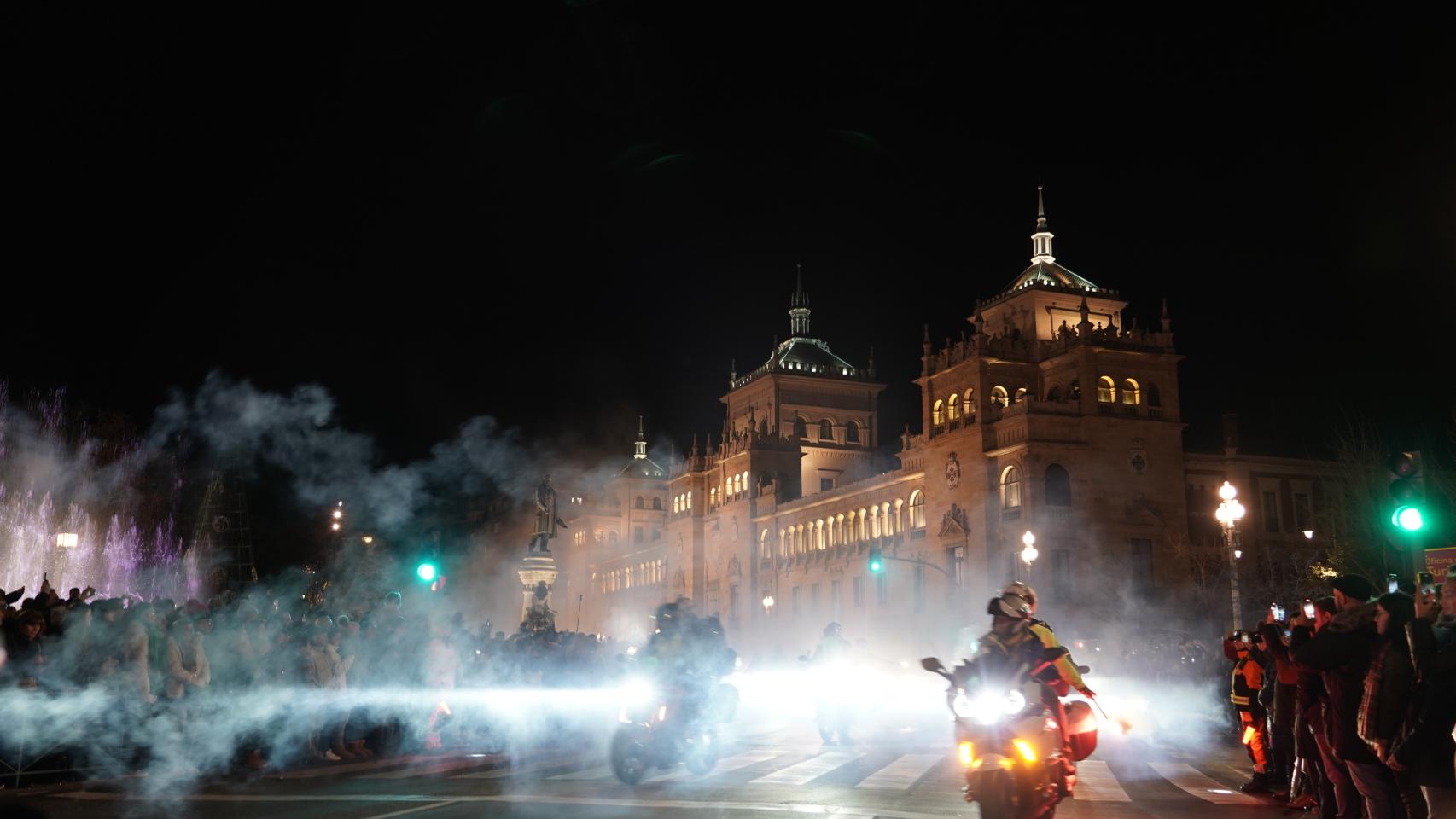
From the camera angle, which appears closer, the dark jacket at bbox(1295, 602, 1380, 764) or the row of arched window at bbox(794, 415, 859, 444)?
the dark jacket at bbox(1295, 602, 1380, 764)

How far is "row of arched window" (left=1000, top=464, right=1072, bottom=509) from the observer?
5638cm

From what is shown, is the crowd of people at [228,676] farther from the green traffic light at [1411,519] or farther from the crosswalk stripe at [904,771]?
the green traffic light at [1411,519]

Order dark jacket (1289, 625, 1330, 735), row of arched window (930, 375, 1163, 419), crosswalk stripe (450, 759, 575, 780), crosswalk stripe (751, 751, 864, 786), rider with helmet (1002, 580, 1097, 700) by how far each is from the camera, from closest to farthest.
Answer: rider with helmet (1002, 580, 1097, 700) → dark jacket (1289, 625, 1330, 735) → crosswalk stripe (751, 751, 864, 786) → crosswalk stripe (450, 759, 575, 780) → row of arched window (930, 375, 1163, 419)

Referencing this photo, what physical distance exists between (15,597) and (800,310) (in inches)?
3581

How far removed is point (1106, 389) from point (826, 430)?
127ft

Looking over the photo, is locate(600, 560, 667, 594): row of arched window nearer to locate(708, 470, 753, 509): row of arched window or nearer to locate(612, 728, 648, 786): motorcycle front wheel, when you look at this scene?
locate(708, 470, 753, 509): row of arched window

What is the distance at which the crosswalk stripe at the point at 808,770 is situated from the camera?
1297 cm

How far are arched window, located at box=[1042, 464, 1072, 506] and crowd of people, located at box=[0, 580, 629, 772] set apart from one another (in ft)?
134

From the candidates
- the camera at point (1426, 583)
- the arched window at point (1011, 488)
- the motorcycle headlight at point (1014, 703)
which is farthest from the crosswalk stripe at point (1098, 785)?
the arched window at point (1011, 488)

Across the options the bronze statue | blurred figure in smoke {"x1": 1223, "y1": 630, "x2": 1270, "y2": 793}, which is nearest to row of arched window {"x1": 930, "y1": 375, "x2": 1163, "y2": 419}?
the bronze statue

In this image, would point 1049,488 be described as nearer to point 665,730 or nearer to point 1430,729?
point 665,730

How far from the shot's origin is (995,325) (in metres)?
66.9

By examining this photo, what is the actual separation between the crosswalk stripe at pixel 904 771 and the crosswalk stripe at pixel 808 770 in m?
0.59

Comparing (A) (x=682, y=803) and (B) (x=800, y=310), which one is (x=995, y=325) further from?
(A) (x=682, y=803)
